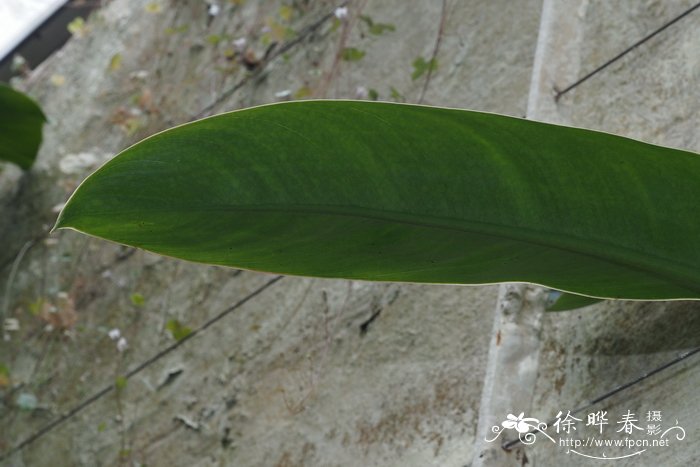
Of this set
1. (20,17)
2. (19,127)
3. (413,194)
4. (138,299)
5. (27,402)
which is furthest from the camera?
(20,17)

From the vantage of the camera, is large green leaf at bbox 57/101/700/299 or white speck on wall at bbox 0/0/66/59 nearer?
large green leaf at bbox 57/101/700/299

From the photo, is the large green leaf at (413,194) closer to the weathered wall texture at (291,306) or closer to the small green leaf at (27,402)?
the weathered wall texture at (291,306)

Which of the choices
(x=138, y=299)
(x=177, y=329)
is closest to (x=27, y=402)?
(x=138, y=299)

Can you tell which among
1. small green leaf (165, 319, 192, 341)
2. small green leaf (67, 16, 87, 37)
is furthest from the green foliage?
small green leaf (67, 16, 87, 37)

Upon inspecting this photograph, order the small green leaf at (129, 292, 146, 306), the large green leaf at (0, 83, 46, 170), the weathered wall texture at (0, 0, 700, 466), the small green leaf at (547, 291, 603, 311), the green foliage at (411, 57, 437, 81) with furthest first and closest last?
the large green leaf at (0, 83, 46, 170) → the small green leaf at (129, 292, 146, 306) → the green foliage at (411, 57, 437, 81) → the weathered wall texture at (0, 0, 700, 466) → the small green leaf at (547, 291, 603, 311)

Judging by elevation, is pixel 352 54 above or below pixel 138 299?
above

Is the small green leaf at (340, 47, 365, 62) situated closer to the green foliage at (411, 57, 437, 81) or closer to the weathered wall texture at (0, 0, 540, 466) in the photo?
the weathered wall texture at (0, 0, 540, 466)

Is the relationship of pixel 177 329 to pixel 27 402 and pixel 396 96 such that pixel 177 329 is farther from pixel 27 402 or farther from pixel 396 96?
pixel 396 96
